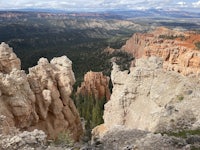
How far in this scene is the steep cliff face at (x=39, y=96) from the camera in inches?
894

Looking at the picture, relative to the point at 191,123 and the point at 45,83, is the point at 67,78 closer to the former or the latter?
the point at 45,83

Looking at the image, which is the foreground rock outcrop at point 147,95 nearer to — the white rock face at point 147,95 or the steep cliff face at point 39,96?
the white rock face at point 147,95

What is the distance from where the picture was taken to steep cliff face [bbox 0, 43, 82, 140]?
894 inches

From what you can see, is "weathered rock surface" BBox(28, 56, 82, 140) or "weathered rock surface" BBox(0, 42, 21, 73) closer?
"weathered rock surface" BBox(28, 56, 82, 140)

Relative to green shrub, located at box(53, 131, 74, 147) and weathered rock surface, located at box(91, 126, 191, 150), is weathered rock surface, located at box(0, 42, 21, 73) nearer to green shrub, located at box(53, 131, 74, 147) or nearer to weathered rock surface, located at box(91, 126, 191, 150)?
green shrub, located at box(53, 131, 74, 147)

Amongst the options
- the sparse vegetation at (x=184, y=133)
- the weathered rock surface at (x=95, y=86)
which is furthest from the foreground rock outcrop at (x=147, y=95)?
the weathered rock surface at (x=95, y=86)

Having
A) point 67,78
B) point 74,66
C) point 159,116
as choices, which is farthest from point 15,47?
point 159,116

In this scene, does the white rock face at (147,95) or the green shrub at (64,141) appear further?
the white rock face at (147,95)

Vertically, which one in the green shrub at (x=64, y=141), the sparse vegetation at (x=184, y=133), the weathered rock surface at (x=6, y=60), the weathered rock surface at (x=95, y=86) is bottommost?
the weathered rock surface at (x=95, y=86)

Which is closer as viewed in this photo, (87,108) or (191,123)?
(191,123)

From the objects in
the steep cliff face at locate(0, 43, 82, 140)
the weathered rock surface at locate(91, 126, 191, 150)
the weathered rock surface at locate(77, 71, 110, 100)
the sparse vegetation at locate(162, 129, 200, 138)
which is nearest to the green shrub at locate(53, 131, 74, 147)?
the weathered rock surface at locate(91, 126, 191, 150)

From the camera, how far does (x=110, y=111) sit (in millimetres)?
25719

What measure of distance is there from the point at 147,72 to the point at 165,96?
2.33 meters

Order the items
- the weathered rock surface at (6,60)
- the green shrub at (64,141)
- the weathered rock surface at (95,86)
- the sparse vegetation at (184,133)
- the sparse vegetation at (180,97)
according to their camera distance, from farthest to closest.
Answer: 1. the weathered rock surface at (95,86)
2. the weathered rock surface at (6,60)
3. the sparse vegetation at (180,97)
4. the green shrub at (64,141)
5. the sparse vegetation at (184,133)
